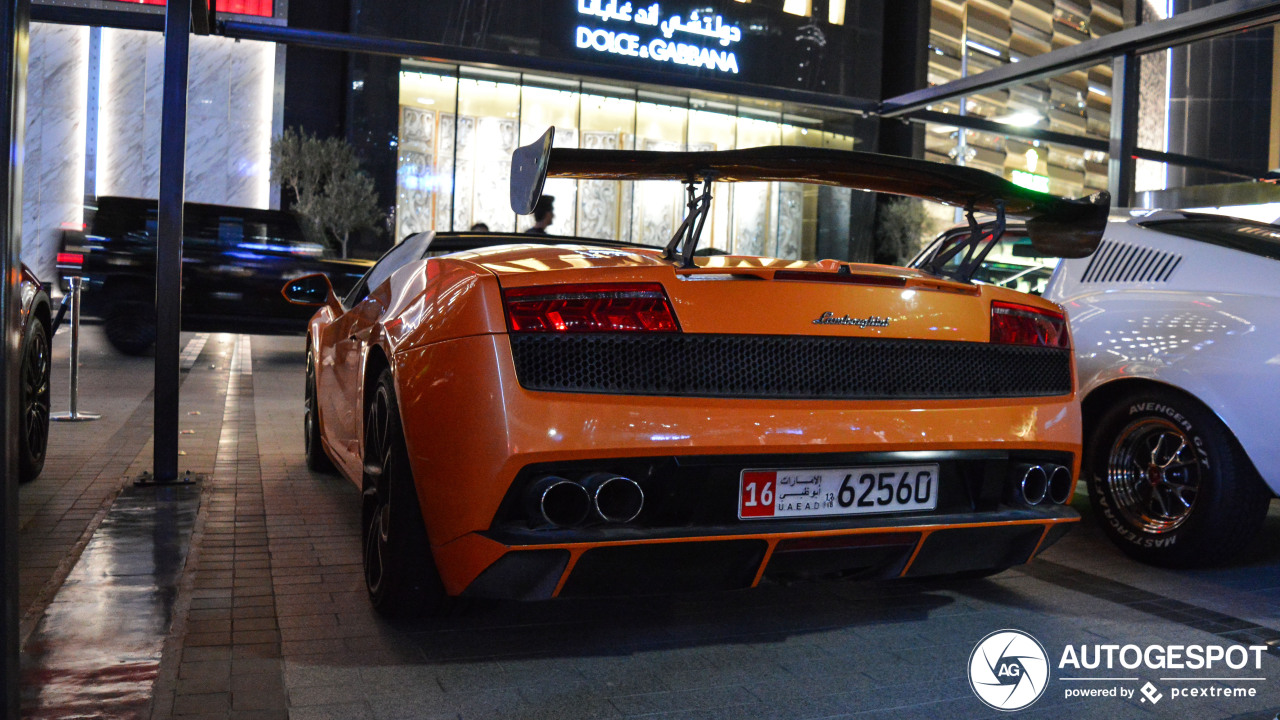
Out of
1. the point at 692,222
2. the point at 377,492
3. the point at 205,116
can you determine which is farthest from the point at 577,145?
the point at 692,222

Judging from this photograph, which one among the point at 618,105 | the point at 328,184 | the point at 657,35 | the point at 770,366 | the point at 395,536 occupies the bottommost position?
the point at 395,536

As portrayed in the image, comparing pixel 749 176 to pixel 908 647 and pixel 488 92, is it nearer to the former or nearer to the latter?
pixel 908 647

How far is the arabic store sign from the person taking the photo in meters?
21.9

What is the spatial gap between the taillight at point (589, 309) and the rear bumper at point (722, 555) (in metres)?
0.51

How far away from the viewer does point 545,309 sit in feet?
8.86

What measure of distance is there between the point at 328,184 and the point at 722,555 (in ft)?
60.0

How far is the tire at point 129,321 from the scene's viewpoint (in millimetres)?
12406

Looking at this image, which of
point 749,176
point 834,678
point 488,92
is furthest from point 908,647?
point 488,92

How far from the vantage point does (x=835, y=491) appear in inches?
114

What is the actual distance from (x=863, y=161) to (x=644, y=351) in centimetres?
96

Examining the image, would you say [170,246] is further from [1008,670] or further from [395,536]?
[1008,670]

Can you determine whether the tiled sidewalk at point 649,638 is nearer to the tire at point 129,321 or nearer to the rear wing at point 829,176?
the rear wing at point 829,176

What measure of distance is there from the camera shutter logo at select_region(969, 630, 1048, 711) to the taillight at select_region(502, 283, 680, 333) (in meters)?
1.28

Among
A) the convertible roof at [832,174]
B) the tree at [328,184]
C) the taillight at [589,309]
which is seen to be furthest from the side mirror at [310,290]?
the tree at [328,184]
